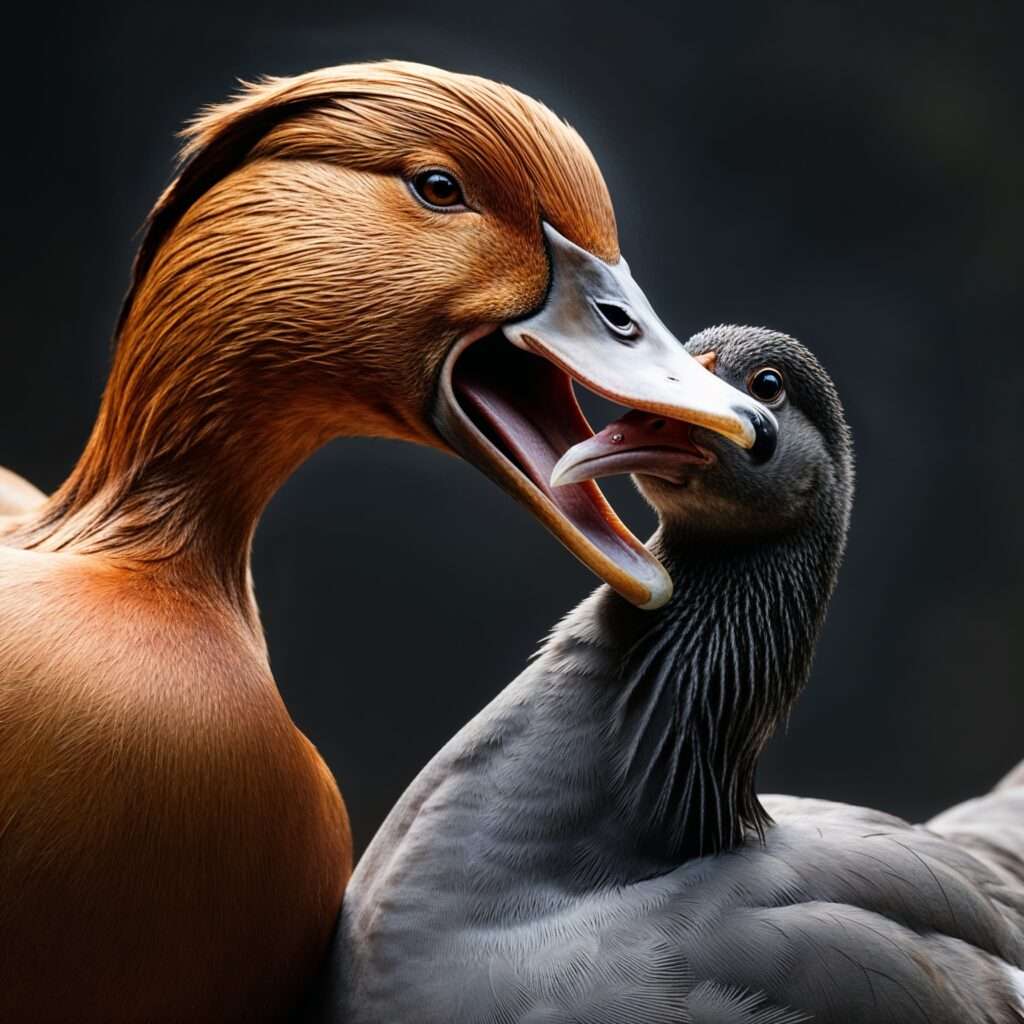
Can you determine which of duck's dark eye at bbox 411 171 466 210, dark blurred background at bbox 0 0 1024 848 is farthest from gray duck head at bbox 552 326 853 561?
dark blurred background at bbox 0 0 1024 848

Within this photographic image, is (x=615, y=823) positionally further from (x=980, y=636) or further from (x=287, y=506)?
(x=980, y=636)

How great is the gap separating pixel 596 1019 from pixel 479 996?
0.06 meters

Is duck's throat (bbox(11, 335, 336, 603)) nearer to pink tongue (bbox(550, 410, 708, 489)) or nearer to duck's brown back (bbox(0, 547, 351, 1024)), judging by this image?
duck's brown back (bbox(0, 547, 351, 1024))

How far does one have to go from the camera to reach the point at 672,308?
5.11 feet

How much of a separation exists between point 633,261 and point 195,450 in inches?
32.7

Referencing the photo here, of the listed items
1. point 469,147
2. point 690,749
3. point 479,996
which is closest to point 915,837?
point 690,749

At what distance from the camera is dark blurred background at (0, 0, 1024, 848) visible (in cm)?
153

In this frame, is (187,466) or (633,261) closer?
(187,466)

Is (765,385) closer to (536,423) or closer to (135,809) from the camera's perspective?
(536,423)

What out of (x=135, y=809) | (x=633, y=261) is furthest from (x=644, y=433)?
(x=633, y=261)

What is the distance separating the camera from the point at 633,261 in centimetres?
153

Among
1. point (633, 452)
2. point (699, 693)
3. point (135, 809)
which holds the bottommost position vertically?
point (135, 809)

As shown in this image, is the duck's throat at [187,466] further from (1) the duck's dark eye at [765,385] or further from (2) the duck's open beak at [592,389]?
(1) the duck's dark eye at [765,385]

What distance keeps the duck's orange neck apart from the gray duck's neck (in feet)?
0.59
